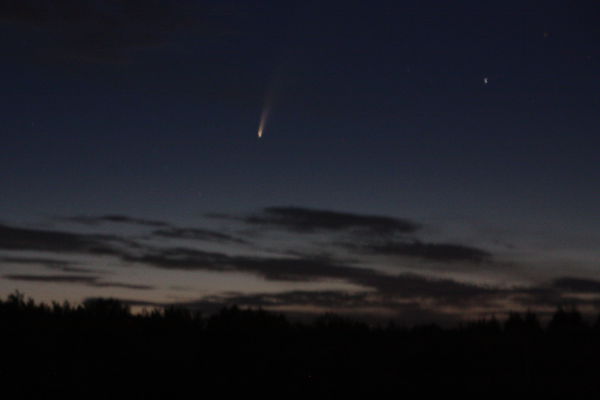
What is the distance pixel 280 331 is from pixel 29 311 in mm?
6315

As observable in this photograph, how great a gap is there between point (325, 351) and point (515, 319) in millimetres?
8345

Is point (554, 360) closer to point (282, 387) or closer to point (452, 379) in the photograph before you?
point (452, 379)

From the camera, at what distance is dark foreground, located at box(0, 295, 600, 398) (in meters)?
13.6

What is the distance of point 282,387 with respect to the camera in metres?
13.7

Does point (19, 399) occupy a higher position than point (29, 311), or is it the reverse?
point (29, 311)

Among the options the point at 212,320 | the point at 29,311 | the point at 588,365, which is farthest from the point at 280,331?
the point at 588,365

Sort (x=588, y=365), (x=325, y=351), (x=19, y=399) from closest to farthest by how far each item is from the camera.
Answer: (x=19, y=399) → (x=588, y=365) → (x=325, y=351)

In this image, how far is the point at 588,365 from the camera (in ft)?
49.1

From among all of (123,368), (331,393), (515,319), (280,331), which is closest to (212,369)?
(123,368)

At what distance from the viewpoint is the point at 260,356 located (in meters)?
16.2

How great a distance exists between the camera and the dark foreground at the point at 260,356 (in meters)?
13.6

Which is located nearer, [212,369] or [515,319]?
[212,369]

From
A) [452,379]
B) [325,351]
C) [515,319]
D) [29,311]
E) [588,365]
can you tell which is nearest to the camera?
[452,379]

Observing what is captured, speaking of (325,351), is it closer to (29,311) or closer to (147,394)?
(147,394)
